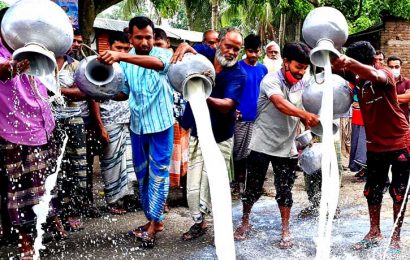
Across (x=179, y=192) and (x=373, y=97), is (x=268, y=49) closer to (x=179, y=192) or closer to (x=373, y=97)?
(x=179, y=192)

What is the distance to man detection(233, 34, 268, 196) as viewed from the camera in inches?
212

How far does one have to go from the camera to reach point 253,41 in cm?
523

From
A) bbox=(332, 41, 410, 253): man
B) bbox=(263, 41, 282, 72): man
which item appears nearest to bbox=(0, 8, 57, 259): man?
bbox=(332, 41, 410, 253): man

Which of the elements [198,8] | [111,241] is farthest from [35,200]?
[198,8]

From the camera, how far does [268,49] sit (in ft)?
22.1

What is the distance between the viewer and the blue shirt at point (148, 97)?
12.2ft

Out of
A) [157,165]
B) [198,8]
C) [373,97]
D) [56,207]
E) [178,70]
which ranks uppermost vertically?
[198,8]

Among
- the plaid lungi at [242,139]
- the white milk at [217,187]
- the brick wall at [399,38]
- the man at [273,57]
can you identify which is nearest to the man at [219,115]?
the white milk at [217,187]

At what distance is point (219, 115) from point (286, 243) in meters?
1.13

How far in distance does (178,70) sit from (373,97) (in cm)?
151

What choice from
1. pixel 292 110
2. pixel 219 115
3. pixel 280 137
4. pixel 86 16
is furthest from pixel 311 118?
pixel 86 16

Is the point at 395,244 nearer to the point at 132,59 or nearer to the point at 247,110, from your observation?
the point at 247,110

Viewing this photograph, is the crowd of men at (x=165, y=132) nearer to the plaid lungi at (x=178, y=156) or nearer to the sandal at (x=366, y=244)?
the sandal at (x=366, y=244)

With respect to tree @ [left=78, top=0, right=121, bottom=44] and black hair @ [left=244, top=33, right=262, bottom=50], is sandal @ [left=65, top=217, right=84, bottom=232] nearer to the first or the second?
Result: black hair @ [left=244, top=33, right=262, bottom=50]
